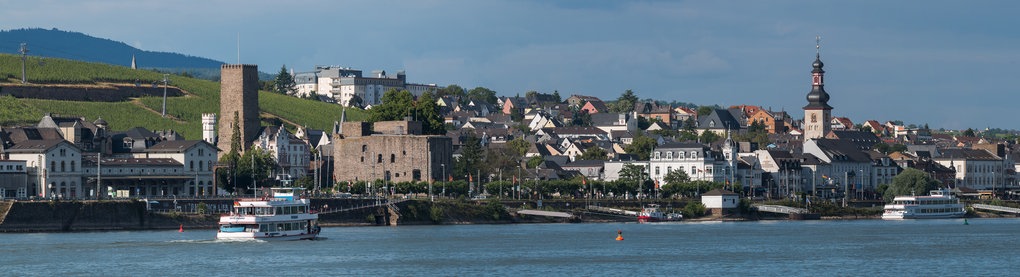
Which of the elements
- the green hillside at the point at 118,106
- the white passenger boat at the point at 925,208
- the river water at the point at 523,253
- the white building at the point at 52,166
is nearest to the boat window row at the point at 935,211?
the white passenger boat at the point at 925,208

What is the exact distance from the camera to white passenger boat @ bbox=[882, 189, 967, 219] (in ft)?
445

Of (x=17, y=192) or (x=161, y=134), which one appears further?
(x=161, y=134)

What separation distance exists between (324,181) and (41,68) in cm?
5376

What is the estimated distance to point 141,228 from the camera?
9881cm

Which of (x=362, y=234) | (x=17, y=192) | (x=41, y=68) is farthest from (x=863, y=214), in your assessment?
(x=41, y=68)

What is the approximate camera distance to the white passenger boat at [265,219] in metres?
87.2

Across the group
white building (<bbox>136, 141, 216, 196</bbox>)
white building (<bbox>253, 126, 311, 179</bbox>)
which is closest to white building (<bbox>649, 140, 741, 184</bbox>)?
white building (<bbox>253, 126, 311, 179</bbox>)

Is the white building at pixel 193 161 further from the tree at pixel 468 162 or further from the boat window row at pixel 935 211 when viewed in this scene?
the boat window row at pixel 935 211

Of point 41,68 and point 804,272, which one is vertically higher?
point 41,68

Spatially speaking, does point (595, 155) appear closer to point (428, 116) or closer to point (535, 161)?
point (535, 161)

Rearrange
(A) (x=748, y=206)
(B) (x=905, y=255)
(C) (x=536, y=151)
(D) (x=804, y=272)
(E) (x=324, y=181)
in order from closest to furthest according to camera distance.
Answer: (D) (x=804, y=272)
(B) (x=905, y=255)
(A) (x=748, y=206)
(E) (x=324, y=181)
(C) (x=536, y=151)

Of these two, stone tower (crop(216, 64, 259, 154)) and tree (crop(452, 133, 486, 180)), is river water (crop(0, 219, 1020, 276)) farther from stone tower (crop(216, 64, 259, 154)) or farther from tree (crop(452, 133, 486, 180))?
stone tower (crop(216, 64, 259, 154))

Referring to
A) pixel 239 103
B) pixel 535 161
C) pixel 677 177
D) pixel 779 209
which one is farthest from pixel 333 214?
pixel 535 161

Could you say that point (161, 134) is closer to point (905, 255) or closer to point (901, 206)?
point (901, 206)
